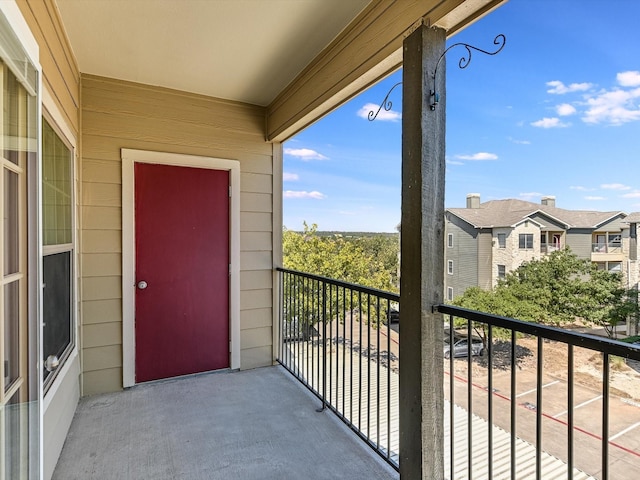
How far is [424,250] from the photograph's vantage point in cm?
160

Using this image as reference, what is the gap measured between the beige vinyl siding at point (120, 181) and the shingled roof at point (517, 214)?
6.39 ft

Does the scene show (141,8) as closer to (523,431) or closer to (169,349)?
(169,349)

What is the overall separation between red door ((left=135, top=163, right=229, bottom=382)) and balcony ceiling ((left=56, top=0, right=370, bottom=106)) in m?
0.80

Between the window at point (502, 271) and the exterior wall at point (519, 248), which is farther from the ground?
the exterior wall at point (519, 248)

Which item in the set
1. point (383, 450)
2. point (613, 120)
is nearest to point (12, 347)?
point (383, 450)

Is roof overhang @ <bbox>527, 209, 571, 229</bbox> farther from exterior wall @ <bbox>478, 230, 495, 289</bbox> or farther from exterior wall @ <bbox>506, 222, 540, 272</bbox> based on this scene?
exterior wall @ <bbox>478, 230, 495, 289</bbox>

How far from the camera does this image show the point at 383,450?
2.08 meters

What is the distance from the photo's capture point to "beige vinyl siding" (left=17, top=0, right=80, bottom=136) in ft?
5.23

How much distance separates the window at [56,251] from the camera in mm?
1868

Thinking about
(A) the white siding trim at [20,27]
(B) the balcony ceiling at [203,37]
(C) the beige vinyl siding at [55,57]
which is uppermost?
(B) the balcony ceiling at [203,37]

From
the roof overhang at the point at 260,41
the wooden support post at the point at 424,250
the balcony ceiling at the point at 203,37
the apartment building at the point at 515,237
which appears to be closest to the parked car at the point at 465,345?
the wooden support post at the point at 424,250

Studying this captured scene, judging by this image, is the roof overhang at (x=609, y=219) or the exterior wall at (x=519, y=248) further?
the exterior wall at (x=519, y=248)

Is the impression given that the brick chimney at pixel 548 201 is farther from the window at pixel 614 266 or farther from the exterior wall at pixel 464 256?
the window at pixel 614 266

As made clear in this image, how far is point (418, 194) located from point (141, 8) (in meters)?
1.94
